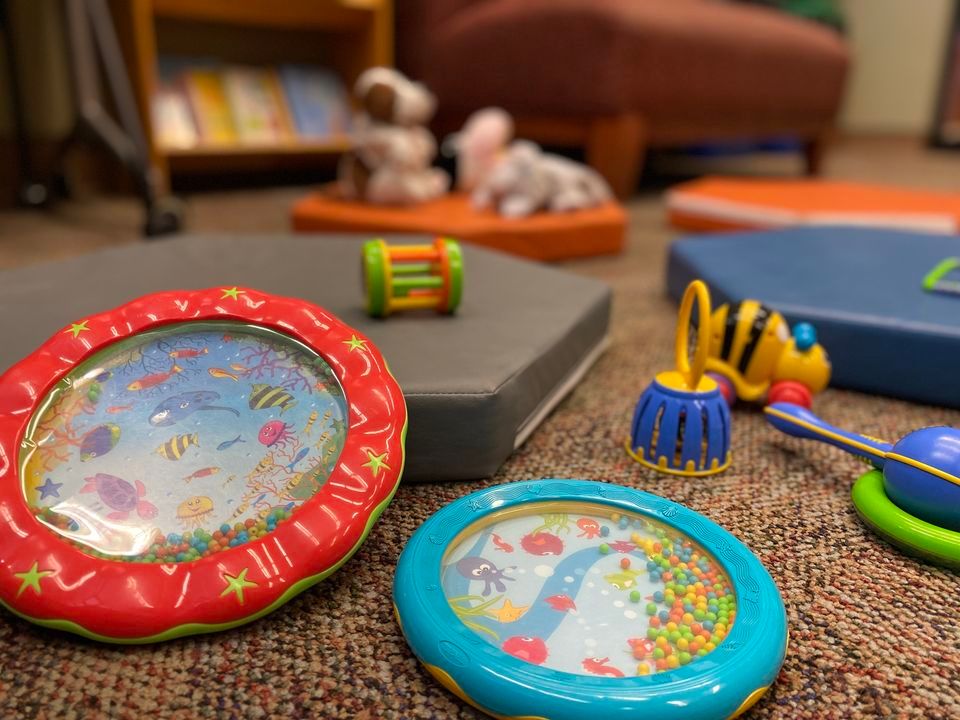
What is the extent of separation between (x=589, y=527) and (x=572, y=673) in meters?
0.16

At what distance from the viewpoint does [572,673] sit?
1.50ft

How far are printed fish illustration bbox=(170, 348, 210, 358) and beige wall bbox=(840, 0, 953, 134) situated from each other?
3.83 meters

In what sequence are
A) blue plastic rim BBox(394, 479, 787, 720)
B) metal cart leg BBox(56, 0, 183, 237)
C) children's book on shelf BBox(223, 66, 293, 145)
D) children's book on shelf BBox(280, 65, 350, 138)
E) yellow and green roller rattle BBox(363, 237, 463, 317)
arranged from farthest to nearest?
children's book on shelf BBox(280, 65, 350, 138)
children's book on shelf BBox(223, 66, 293, 145)
metal cart leg BBox(56, 0, 183, 237)
yellow and green roller rattle BBox(363, 237, 463, 317)
blue plastic rim BBox(394, 479, 787, 720)

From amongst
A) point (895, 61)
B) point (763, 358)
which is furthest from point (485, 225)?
point (895, 61)

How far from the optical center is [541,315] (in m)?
0.90

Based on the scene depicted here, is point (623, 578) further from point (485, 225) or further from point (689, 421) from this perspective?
point (485, 225)

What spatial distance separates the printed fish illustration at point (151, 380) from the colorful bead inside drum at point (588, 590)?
10.4 inches

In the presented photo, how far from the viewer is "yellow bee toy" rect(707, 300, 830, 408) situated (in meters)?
0.84

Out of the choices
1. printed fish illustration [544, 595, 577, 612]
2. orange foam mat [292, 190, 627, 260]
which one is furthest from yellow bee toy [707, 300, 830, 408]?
orange foam mat [292, 190, 627, 260]

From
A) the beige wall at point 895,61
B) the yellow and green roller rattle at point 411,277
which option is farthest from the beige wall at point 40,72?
the beige wall at point 895,61

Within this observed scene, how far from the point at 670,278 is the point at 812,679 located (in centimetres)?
86

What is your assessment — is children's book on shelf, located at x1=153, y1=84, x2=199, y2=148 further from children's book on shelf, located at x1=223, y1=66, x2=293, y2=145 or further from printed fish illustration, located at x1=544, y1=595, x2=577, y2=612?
printed fish illustration, located at x1=544, y1=595, x2=577, y2=612

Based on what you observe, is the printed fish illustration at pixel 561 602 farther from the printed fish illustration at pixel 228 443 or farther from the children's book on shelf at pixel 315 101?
the children's book on shelf at pixel 315 101

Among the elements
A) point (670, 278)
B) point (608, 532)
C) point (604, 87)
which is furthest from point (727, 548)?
point (604, 87)
